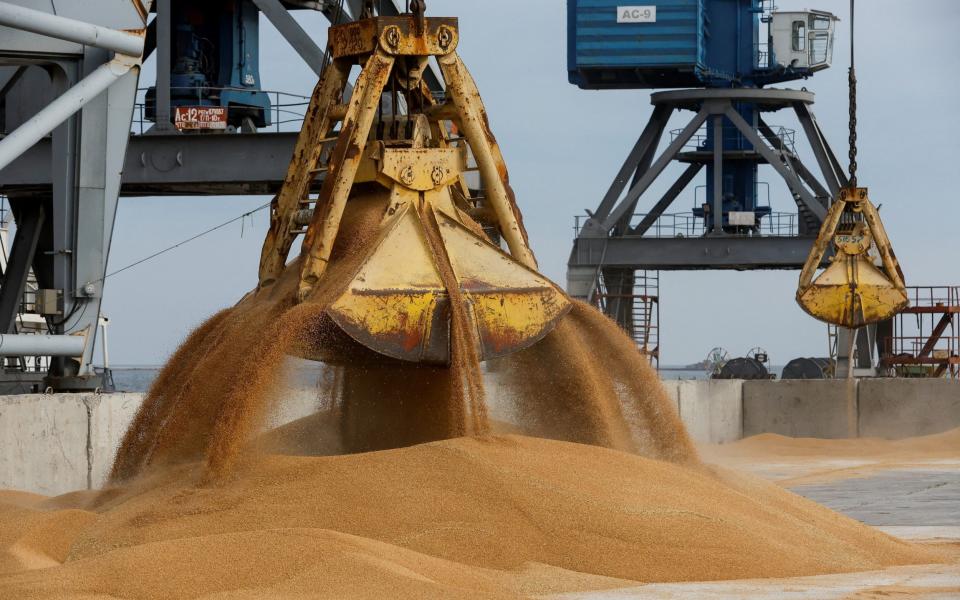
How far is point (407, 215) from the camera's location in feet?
31.2

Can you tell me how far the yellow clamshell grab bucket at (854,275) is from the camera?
2175cm

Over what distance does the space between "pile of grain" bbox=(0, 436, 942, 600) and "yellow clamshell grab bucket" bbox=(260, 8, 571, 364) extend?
30.1 inches

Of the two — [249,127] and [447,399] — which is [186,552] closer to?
[447,399]

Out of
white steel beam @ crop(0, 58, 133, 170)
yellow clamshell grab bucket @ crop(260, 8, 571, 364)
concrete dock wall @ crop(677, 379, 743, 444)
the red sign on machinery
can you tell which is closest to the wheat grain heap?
yellow clamshell grab bucket @ crop(260, 8, 571, 364)

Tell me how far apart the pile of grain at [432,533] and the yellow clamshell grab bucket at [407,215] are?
2.51 ft

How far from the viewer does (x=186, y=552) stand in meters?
7.17

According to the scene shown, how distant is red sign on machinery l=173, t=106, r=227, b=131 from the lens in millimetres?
25281

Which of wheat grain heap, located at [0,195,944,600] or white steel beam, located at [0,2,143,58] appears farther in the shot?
white steel beam, located at [0,2,143,58]

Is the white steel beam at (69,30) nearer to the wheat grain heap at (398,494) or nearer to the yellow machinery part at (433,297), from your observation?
the wheat grain heap at (398,494)

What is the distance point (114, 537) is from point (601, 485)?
2.74 metres

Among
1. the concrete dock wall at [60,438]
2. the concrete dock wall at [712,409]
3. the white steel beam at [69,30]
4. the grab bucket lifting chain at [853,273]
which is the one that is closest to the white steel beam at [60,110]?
the white steel beam at [69,30]

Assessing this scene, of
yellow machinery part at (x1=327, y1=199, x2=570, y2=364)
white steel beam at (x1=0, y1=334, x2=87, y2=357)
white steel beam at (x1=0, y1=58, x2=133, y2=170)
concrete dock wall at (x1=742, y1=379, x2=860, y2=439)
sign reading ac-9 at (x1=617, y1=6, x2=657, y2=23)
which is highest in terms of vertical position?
sign reading ac-9 at (x1=617, y1=6, x2=657, y2=23)

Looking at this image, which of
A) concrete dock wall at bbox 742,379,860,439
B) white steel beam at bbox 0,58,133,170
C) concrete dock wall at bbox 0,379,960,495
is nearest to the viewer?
white steel beam at bbox 0,58,133,170

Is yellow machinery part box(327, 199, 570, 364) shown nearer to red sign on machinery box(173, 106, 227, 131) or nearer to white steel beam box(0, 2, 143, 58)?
white steel beam box(0, 2, 143, 58)
